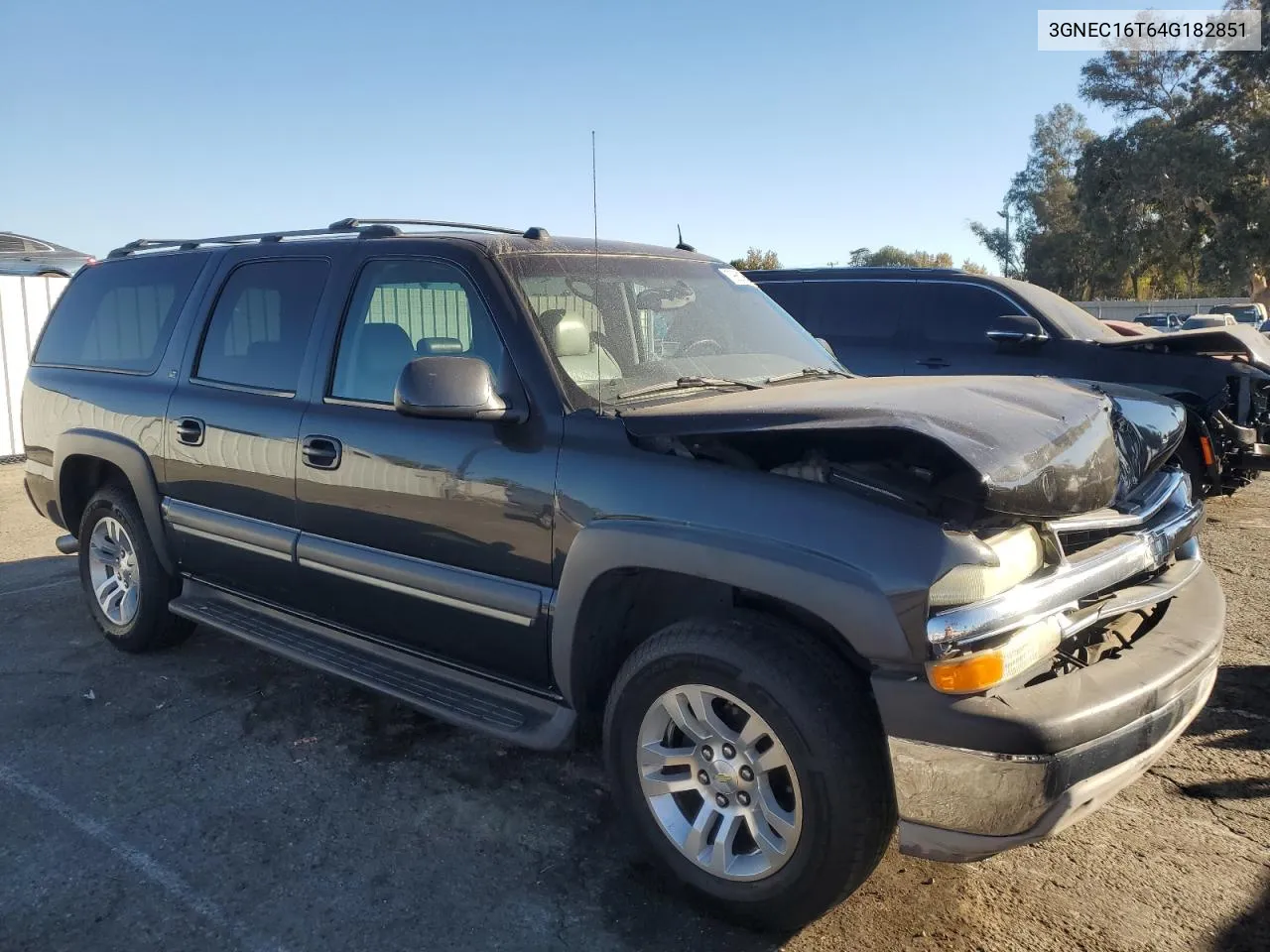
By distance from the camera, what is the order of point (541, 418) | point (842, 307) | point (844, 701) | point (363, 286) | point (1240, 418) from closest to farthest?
1. point (844, 701)
2. point (541, 418)
3. point (363, 286)
4. point (1240, 418)
5. point (842, 307)

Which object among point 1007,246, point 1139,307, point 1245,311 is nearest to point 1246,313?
point 1245,311

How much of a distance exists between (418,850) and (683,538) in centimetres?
139

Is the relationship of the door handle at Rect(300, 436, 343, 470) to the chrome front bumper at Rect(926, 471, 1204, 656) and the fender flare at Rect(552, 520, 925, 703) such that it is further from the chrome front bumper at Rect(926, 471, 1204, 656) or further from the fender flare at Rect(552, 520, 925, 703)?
the chrome front bumper at Rect(926, 471, 1204, 656)

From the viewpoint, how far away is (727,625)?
2.56 meters

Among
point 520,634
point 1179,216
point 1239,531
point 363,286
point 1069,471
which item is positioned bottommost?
point 1239,531

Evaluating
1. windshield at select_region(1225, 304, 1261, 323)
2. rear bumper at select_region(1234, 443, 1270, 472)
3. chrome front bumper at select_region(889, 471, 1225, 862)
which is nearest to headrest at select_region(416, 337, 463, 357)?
chrome front bumper at select_region(889, 471, 1225, 862)

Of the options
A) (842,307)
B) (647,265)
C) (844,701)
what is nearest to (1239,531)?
(842,307)

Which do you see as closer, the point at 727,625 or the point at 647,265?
the point at 727,625

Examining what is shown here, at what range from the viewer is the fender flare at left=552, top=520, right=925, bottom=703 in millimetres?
2285

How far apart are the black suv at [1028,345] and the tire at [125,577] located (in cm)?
568

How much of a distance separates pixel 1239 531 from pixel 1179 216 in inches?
1345

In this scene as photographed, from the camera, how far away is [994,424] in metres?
2.49

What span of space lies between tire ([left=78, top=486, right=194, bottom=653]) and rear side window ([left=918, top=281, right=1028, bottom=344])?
609cm

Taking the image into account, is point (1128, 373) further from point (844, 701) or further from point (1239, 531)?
point (844, 701)
